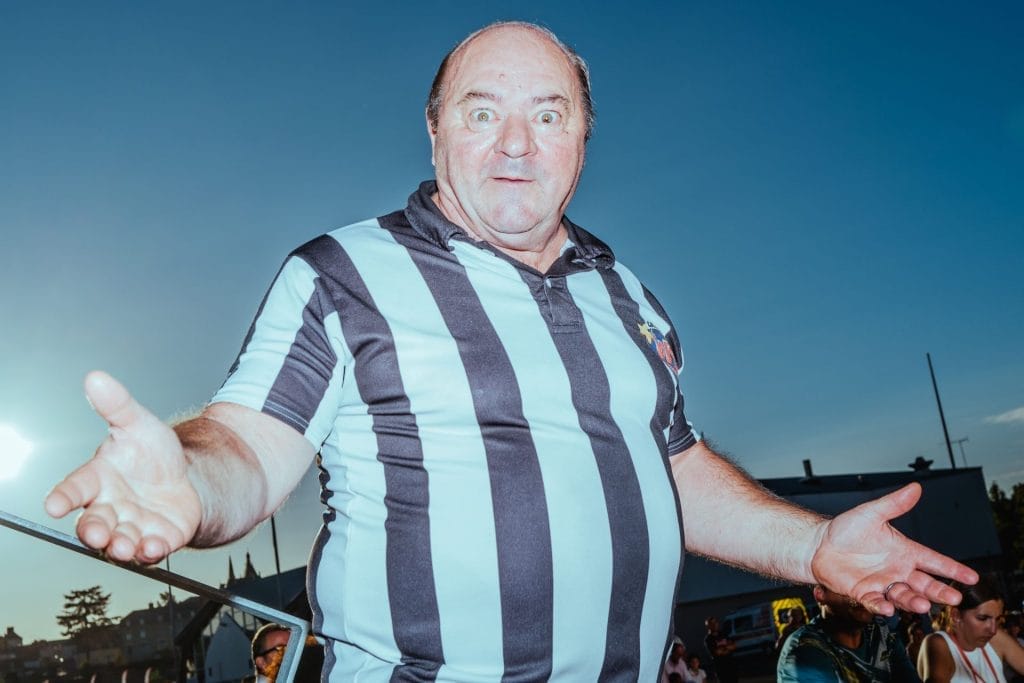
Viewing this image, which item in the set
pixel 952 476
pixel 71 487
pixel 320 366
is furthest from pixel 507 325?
pixel 952 476

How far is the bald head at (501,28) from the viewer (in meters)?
2.10

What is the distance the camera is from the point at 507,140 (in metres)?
1.91

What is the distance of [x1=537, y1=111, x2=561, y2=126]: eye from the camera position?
6.54 feet

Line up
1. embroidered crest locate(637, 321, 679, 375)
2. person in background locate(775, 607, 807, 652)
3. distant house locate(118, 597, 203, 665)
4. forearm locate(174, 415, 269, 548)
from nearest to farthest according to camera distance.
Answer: forearm locate(174, 415, 269, 548) < embroidered crest locate(637, 321, 679, 375) < distant house locate(118, 597, 203, 665) < person in background locate(775, 607, 807, 652)

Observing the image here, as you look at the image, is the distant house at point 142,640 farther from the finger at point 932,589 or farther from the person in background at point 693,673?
the person in background at point 693,673

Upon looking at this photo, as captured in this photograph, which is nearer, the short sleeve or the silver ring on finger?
the short sleeve

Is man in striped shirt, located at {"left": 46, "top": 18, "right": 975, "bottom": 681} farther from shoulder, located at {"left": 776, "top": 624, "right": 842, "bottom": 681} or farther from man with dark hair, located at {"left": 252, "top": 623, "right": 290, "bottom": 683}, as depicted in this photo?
man with dark hair, located at {"left": 252, "top": 623, "right": 290, "bottom": 683}

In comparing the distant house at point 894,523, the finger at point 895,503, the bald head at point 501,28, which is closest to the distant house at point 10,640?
the bald head at point 501,28

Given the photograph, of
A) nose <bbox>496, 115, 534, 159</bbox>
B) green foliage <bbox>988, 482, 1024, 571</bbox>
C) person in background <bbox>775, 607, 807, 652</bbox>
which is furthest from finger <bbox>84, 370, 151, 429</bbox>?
green foliage <bbox>988, 482, 1024, 571</bbox>

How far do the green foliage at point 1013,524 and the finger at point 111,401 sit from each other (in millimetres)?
56932

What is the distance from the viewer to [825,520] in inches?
80.7

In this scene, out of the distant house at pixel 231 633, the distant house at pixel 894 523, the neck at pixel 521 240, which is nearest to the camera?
the neck at pixel 521 240

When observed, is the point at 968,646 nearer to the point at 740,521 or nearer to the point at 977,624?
the point at 977,624

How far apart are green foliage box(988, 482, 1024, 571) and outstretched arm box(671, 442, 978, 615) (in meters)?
55.3
